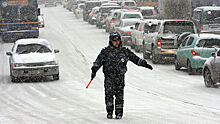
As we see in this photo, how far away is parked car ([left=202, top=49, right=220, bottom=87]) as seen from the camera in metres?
16.4

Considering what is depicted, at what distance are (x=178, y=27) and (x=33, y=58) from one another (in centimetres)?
755

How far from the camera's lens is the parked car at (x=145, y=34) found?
84.6 ft

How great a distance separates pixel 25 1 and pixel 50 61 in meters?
18.2

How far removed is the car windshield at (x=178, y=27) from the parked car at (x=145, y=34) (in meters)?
0.69

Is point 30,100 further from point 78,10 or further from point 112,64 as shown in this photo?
point 78,10

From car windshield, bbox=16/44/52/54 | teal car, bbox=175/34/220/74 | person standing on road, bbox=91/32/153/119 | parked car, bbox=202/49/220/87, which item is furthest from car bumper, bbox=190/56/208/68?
person standing on road, bbox=91/32/153/119

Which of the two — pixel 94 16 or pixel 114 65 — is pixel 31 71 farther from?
pixel 94 16

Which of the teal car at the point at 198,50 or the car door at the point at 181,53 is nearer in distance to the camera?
the teal car at the point at 198,50

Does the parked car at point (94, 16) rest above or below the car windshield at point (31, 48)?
below

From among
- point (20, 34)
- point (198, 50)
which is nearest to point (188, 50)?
point (198, 50)

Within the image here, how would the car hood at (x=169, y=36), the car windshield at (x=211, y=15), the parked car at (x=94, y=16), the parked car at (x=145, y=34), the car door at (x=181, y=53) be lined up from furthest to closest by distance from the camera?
1. the parked car at (x=94, y=16)
2. the car windshield at (x=211, y=15)
3. the parked car at (x=145, y=34)
4. the car hood at (x=169, y=36)
5. the car door at (x=181, y=53)

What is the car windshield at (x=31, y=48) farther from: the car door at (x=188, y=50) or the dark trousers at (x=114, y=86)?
the dark trousers at (x=114, y=86)

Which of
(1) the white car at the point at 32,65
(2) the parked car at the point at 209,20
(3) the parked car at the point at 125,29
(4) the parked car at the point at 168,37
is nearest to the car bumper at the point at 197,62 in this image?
(4) the parked car at the point at 168,37

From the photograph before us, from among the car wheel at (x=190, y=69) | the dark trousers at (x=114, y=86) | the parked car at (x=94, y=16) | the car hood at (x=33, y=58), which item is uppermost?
the dark trousers at (x=114, y=86)
